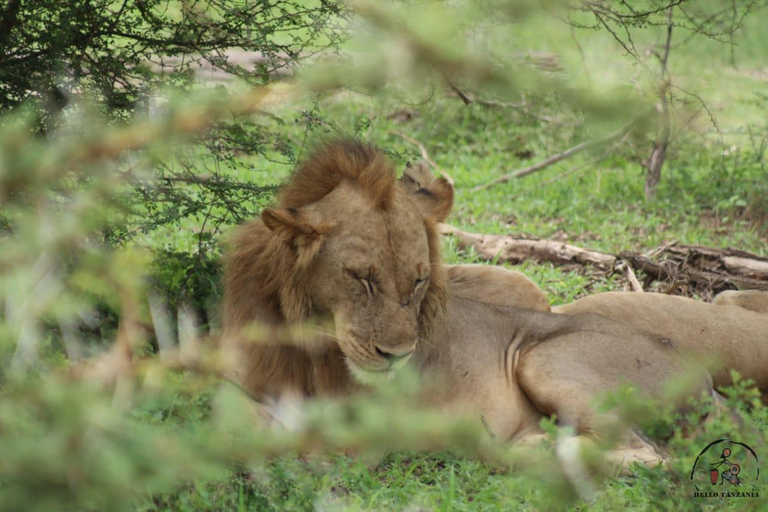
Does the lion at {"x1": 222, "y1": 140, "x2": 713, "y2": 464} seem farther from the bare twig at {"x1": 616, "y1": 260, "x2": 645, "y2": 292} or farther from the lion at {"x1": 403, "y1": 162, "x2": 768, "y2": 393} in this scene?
the bare twig at {"x1": 616, "y1": 260, "x2": 645, "y2": 292}

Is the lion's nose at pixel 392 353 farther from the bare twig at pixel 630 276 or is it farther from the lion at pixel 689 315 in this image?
the bare twig at pixel 630 276

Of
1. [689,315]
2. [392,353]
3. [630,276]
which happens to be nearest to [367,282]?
[392,353]

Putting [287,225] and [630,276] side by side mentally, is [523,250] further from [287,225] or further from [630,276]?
[287,225]

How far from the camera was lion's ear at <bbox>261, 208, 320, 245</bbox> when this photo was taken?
3482mm

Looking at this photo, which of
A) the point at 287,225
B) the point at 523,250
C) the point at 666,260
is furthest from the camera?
the point at 523,250

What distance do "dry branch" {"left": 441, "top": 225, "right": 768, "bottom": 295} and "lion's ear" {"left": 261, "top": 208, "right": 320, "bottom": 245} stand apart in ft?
11.1

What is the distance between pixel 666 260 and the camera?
6582 millimetres

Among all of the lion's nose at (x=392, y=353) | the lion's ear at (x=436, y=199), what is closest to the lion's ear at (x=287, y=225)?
the lion's nose at (x=392, y=353)

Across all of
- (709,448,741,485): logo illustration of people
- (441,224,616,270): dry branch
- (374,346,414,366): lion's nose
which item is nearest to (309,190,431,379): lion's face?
(374,346,414,366): lion's nose

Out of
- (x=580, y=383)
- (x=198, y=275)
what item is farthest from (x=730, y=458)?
(x=198, y=275)

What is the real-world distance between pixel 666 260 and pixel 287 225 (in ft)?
13.1

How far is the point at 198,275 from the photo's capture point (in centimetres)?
519

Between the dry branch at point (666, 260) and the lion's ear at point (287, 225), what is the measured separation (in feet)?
11.1

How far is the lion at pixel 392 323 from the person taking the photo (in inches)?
138
